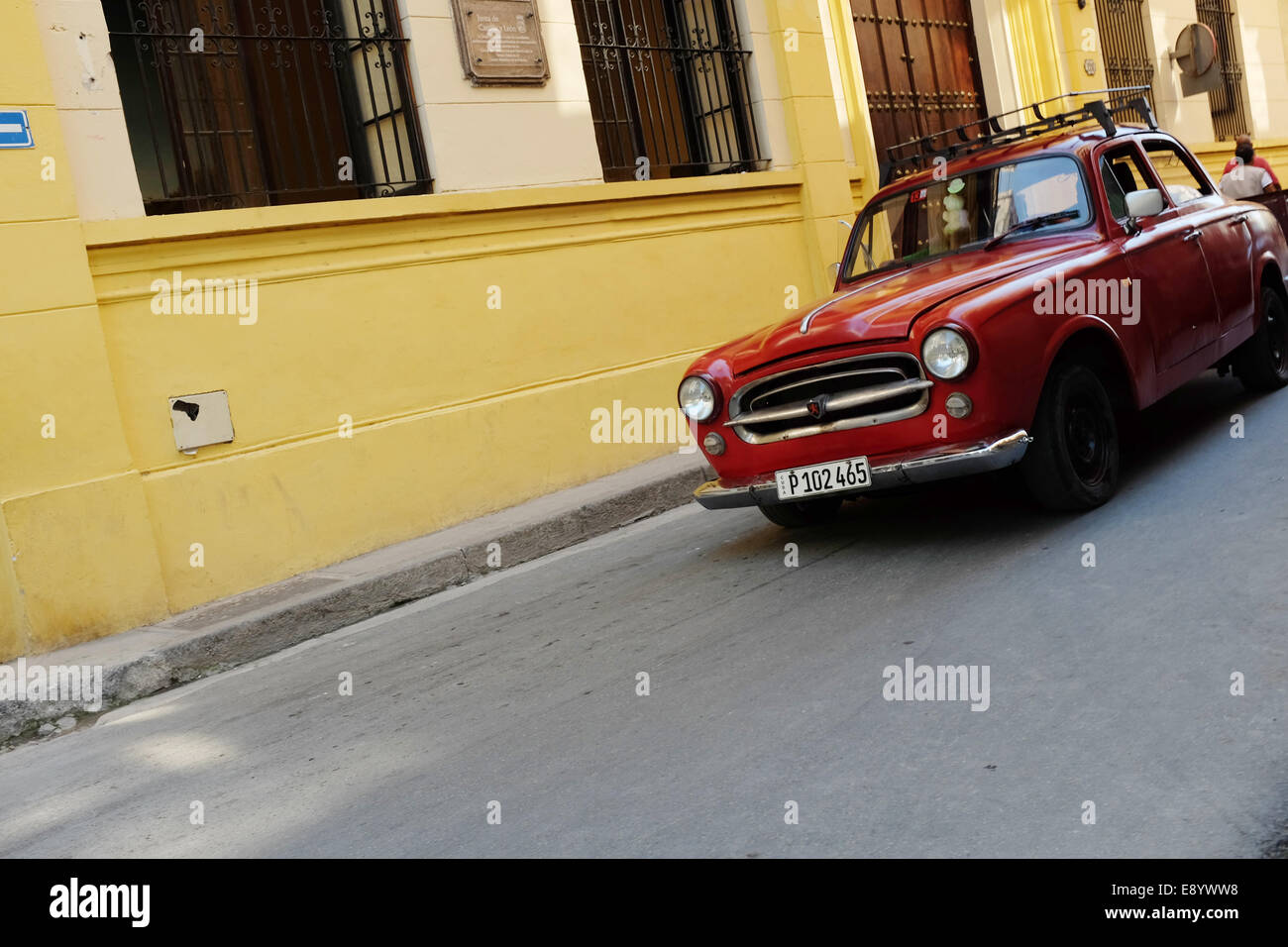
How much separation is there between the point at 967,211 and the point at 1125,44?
12.3 meters

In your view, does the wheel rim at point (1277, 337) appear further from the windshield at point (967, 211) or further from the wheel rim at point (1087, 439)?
the wheel rim at point (1087, 439)

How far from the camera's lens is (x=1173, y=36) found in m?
18.0

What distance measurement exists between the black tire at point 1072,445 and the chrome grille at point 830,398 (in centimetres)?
61

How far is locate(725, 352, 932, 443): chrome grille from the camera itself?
5449mm

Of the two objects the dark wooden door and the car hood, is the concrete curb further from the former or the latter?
the dark wooden door

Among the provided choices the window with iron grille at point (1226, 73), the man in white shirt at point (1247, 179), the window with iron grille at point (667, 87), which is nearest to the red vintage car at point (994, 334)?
the window with iron grille at point (667, 87)

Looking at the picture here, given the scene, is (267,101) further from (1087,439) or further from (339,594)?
(1087,439)

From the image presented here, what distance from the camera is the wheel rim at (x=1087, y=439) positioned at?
19.0 ft

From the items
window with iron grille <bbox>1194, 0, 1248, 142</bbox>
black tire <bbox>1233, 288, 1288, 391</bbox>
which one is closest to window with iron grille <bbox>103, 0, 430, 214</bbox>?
black tire <bbox>1233, 288, 1288, 391</bbox>

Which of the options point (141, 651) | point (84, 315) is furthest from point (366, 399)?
point (141, 651)

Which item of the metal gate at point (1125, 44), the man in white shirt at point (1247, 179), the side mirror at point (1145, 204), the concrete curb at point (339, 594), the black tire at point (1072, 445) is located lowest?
the concrete curb at point (339, 594)

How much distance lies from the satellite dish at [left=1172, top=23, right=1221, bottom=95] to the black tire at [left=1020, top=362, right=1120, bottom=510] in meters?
13.4

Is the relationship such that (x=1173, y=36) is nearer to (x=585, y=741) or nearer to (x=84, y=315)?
(x=84, y=315)
